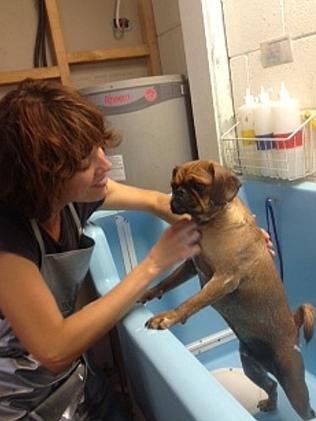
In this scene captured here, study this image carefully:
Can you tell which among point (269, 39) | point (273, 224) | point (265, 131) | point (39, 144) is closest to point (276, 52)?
point (269, 39)

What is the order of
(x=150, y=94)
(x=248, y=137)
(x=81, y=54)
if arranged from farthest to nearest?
(x=81, y=54) < (x=150, y=94) < (x=248, y=137)

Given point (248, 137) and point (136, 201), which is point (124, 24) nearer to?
point (248, 137)

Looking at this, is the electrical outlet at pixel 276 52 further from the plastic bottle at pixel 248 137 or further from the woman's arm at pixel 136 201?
the woman's arm at pixel 136 201

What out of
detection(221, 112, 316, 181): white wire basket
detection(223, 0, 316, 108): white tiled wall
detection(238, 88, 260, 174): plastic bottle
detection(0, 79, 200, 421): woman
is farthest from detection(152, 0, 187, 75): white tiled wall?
detection(0, 79, 200, 421): woman

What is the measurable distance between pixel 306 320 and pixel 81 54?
173 cm

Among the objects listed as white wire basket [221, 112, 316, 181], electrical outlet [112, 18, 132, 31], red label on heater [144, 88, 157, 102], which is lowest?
white wire basket [221, 112, 316, 181]

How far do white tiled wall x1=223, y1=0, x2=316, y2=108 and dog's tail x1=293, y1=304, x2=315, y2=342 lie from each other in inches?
26.0

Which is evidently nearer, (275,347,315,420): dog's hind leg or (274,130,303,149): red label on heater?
(275,347,315,420): dog's hind leg

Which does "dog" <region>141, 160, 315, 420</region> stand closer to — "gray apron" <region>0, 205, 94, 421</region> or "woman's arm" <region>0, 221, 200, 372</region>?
"woman's arm" <region>0, 221, 200, 372</region>

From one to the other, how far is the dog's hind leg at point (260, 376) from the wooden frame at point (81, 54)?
157 centimetres

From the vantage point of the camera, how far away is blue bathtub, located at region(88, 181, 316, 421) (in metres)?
0.76

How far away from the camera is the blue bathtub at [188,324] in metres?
0.76

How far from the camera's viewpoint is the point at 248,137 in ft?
5.11

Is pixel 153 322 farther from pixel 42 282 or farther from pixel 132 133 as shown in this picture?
pixel 132 133
